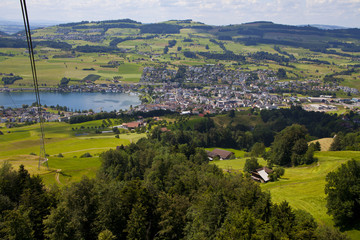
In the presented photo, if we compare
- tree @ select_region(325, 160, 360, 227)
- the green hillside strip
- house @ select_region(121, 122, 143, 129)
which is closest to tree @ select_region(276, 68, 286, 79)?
the green hillside strip

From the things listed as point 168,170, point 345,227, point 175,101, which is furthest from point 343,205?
point 175,101

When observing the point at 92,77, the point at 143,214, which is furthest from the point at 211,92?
the point at 143,214

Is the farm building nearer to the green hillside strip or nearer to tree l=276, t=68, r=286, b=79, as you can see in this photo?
the green hillside strip

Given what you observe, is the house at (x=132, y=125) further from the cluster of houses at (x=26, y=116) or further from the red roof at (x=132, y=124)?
the cluster of houses at (x=26, y=116)

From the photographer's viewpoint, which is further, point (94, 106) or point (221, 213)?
point (94, 106)

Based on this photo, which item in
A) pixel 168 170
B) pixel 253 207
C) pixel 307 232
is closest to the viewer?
pixel 307 232

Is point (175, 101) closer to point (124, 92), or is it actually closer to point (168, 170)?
point (124, 92)

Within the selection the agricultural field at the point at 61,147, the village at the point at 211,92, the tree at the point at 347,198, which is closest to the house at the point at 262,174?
the tree at the point at 347,198

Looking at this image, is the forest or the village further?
the village
